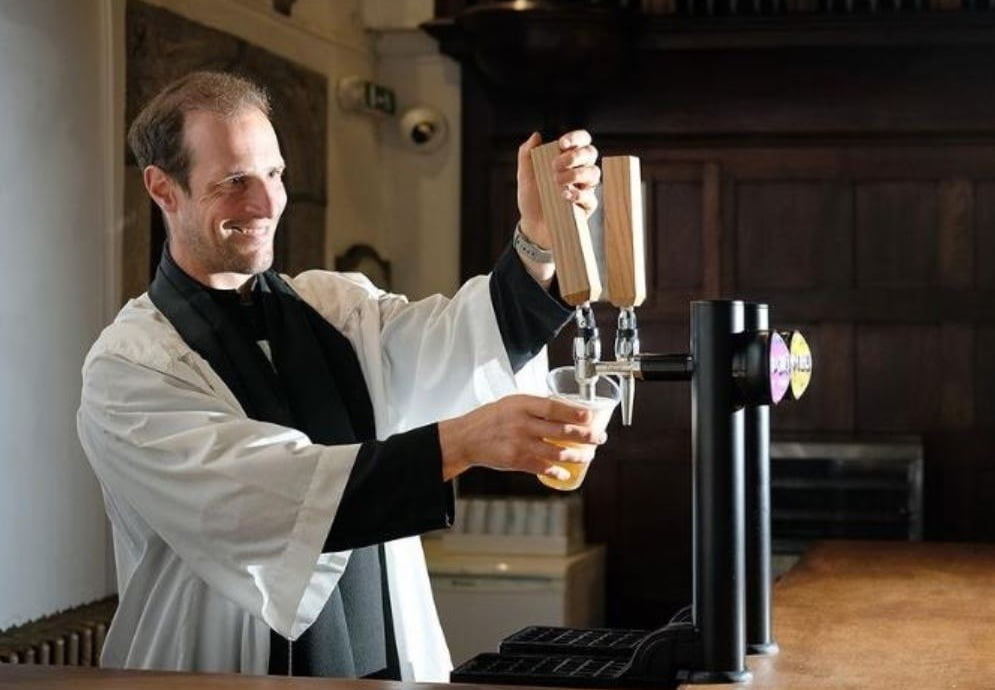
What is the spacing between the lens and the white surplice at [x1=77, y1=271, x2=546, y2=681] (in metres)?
2.35

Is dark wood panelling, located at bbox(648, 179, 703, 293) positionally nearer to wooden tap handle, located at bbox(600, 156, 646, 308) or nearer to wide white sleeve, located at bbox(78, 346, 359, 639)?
wide white sleeve, located at bbox(78, 346, 359, 639)

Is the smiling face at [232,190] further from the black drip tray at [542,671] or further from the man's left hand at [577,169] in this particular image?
the black drip tray at [542,671]

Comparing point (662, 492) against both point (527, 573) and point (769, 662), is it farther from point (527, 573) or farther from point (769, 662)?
point (769, 662)

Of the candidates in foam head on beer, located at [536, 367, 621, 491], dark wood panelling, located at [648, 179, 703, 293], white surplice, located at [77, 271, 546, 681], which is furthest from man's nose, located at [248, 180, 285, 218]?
dark wood panelling, located at [648, 179, 703, 293]

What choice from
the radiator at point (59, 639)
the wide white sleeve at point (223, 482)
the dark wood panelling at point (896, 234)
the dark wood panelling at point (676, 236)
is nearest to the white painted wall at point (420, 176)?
the dark wood panelling at point (676, 236)

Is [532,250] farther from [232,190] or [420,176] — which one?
[420,176]

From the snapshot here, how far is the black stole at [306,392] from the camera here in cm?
260

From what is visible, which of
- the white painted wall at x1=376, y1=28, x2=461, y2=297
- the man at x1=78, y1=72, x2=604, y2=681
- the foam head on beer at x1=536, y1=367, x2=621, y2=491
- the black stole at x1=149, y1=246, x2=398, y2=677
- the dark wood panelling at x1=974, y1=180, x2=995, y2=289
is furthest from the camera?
the white painted wall at x1=376, y1=28, x2=461, y2=297

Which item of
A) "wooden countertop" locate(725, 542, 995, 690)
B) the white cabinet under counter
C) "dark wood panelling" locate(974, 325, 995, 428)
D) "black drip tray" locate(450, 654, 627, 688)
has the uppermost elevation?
"dark wood panelling" locate(974, 325, 995, 428)

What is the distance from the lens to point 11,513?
171 inches

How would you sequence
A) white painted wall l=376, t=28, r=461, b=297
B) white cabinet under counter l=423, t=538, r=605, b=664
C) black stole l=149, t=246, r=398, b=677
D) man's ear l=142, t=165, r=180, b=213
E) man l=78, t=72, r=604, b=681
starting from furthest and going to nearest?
white painted wall l=376, t=28, r=461, b=297
white cabinet under counter l=423, t=538, r=605, b=664
man's ear l=142, t=165, r=180, b=213
black stole l=149, t=246, r=398, b=677
man l=78, t=72, r=604, b=681

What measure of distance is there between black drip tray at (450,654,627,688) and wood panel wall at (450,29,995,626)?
434cm

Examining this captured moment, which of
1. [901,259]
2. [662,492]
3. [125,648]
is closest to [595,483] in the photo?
[662,492]

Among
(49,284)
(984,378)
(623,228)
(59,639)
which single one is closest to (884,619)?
(623,228)
